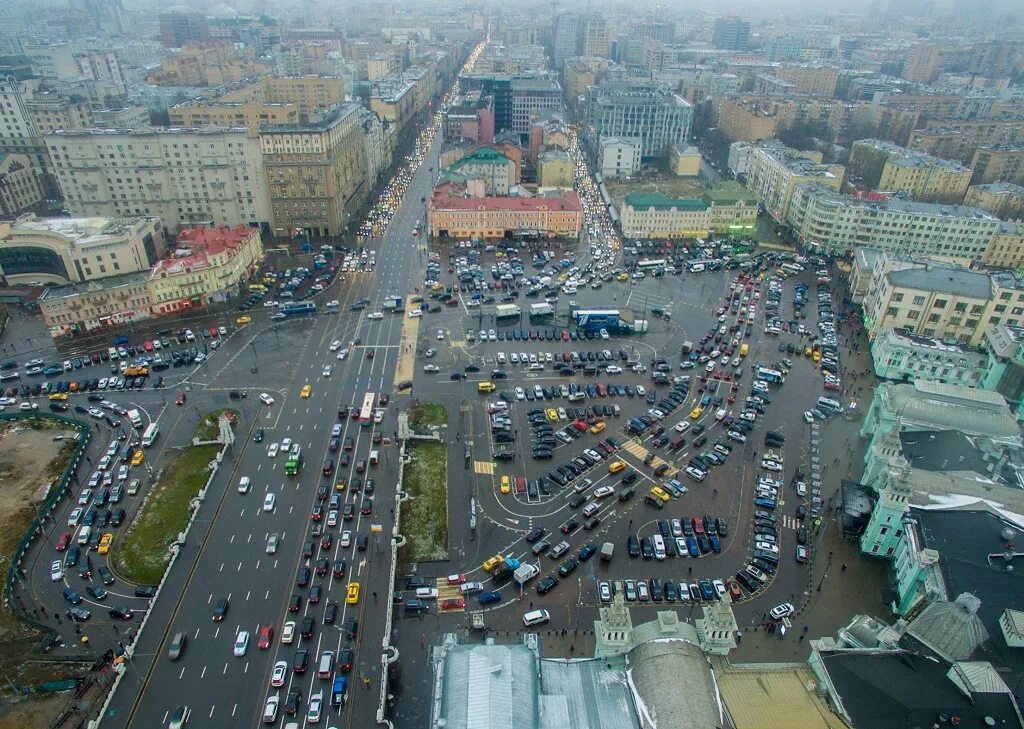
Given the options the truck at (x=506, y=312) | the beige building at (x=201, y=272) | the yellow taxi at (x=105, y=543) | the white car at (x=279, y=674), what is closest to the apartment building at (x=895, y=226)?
the truck at (x=506, y=312)

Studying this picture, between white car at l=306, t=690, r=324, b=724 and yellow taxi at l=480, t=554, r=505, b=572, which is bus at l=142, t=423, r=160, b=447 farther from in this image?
yellow taxi at l=480, t=554, r=505, b=572

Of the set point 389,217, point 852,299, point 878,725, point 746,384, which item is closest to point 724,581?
point 878,725

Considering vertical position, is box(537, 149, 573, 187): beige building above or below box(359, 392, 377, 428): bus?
above

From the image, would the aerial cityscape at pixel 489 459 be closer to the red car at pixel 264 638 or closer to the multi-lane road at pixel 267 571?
the red car at pixel 264 638

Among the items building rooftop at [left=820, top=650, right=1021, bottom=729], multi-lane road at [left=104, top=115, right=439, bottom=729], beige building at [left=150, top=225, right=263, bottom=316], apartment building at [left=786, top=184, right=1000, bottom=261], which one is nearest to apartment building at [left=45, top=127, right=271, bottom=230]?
beige building at [left=150, top=225, right=263, bottom=316]

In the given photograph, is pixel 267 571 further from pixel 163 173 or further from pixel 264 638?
pixel 163 173

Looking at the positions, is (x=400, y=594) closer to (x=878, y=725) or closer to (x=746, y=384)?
(x=878, y=725)
